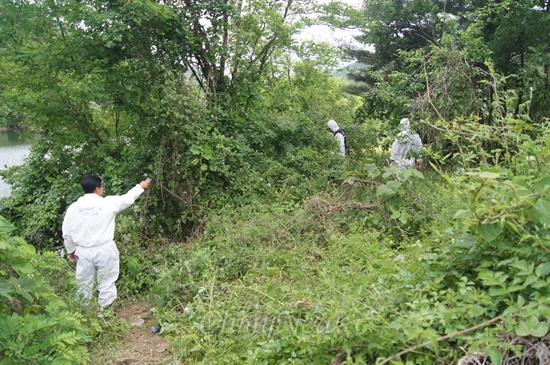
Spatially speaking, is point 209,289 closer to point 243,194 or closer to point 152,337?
point 152,337

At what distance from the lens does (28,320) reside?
320cm

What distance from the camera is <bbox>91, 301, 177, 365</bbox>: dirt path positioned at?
3.94m

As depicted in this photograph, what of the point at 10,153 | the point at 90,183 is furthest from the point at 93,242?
the point at 10,153

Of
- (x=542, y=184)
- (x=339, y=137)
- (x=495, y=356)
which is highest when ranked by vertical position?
(x=542, y=184)

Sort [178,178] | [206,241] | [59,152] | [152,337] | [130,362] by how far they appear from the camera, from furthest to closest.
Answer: [59,152] < [178,178] < [206,241] < [152,337] < [130,362]

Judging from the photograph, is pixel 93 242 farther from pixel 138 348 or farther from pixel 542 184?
pixel 542 184

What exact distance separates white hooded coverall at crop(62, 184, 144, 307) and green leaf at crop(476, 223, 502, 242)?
3935 millimetres

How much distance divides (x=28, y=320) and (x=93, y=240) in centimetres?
178

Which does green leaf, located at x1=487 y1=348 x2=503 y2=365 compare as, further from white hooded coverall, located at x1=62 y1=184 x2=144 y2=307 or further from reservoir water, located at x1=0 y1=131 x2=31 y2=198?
reservoir water, located at x1=0 y1=131 x2=31 y2=198

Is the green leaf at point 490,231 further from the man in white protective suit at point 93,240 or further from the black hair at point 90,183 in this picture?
the black hair at point 90,183

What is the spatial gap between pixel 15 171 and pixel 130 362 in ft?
20.3

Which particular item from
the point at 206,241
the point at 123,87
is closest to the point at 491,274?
the point at 206,241

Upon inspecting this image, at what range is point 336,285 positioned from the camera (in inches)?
142

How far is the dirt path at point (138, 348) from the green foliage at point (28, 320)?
39 cm
